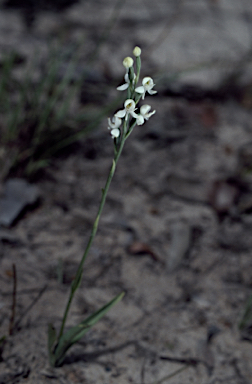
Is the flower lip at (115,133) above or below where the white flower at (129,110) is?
below

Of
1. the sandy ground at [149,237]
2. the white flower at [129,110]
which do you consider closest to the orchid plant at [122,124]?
the white flower at [129,110]

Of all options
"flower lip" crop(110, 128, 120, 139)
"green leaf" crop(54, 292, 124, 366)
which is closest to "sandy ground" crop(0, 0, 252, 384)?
"green leaf" crop(54, 292, 124, 366)

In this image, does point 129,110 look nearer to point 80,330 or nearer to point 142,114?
point 142,114

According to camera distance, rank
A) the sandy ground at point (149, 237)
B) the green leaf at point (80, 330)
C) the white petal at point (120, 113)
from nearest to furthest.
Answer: the white petal at point (120, 113)
the green leaf at point (80, 330)
the sandy ground at point (149, 237)

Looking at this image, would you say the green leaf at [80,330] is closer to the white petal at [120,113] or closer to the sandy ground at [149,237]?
the sandy ground at [149,237]

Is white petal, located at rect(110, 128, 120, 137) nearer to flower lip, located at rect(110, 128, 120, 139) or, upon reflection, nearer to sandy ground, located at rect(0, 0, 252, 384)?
flower lip, located at rect(110, 128, 120, 139)

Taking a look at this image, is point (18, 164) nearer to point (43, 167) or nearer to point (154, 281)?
point (43, 167)
